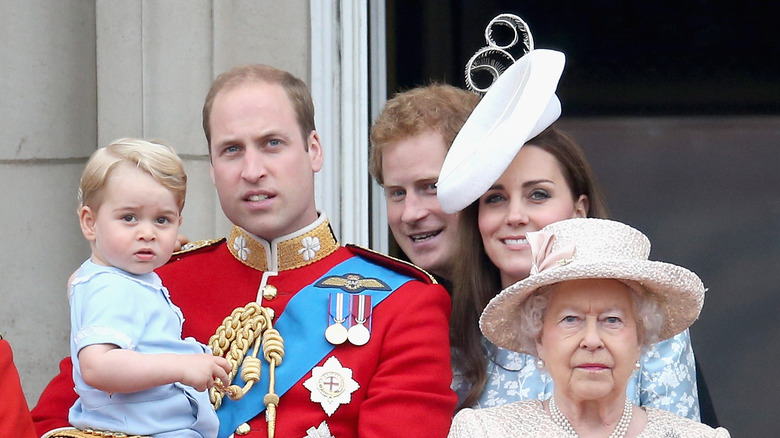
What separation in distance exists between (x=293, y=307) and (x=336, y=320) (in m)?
0.12

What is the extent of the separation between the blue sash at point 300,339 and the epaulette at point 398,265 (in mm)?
14

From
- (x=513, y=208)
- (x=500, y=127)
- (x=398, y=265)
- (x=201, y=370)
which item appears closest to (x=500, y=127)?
(x=500, y=127)

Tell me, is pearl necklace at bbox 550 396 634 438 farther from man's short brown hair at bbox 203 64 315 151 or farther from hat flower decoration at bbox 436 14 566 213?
man's short brown hair at bbox 203 64 315 151

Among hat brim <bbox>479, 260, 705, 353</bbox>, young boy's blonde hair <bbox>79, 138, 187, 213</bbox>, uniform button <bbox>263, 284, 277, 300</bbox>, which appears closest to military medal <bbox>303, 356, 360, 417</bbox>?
uniform button <bbox>263, 284, 277, 300</bbox>

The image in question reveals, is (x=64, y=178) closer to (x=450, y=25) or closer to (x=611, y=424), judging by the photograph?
(x=450, y=25)

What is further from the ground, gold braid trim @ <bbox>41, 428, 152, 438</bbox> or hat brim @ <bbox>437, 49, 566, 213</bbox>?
hat brim @ <bbox>437, 49, 566, 213</bbox>

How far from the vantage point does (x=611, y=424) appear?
110 inches

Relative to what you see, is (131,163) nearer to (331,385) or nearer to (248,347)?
(248,347)

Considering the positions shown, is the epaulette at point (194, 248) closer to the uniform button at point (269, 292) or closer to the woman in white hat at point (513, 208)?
the uniform button at point (269, 292)

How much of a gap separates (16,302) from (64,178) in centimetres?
46

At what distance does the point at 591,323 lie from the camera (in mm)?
2754

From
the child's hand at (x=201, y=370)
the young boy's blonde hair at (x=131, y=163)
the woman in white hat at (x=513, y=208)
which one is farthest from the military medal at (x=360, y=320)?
the young boy's blonde hair at (x=131, y=163)

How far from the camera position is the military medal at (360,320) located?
10.8 feet

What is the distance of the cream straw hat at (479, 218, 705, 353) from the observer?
8.98 feet
